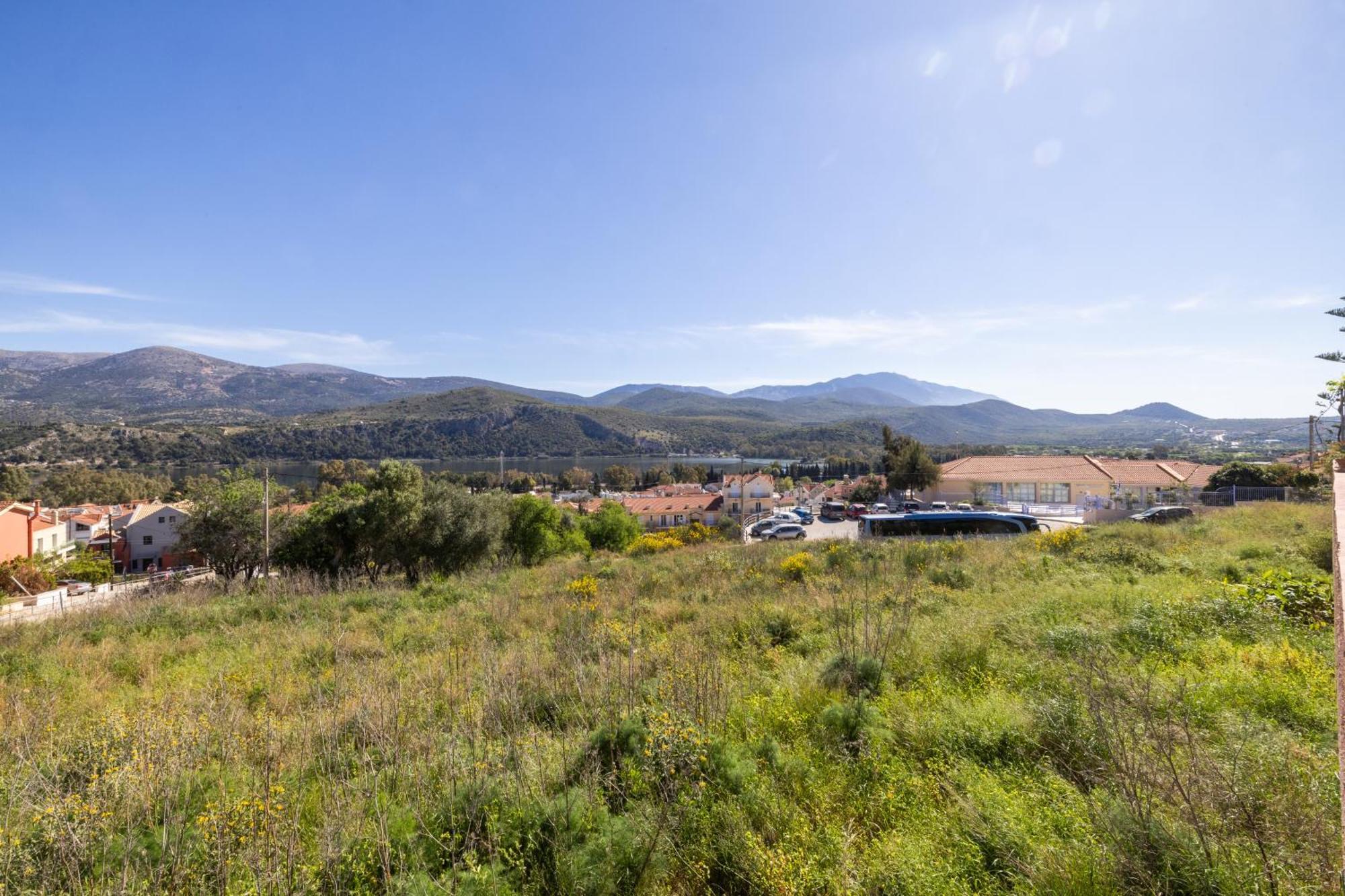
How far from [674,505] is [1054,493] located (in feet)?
111

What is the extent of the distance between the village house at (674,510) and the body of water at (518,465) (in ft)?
76.7

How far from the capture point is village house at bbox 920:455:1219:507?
30625 millimetres

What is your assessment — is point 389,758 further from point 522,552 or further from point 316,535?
point 522,552

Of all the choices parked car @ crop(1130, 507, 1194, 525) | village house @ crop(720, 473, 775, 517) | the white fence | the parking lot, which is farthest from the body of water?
the white fence

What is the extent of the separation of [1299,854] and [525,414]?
158158 mm

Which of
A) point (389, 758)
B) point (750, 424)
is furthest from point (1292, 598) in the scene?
point (750, 424)

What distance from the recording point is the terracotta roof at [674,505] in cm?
5506

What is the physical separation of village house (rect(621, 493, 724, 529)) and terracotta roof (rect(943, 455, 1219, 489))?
22.5 meters

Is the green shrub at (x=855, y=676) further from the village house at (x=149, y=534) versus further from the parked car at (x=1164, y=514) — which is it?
the village house at (x=149, y=534)

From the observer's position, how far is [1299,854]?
198cm

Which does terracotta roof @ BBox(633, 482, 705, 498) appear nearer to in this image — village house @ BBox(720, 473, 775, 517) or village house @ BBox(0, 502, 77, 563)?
village house @ BBox(720, 473, 775, 517)

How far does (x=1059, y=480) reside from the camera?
3219 centimetres

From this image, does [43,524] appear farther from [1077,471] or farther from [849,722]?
[1077,471]

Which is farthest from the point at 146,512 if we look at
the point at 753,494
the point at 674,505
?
the point at 753,494
